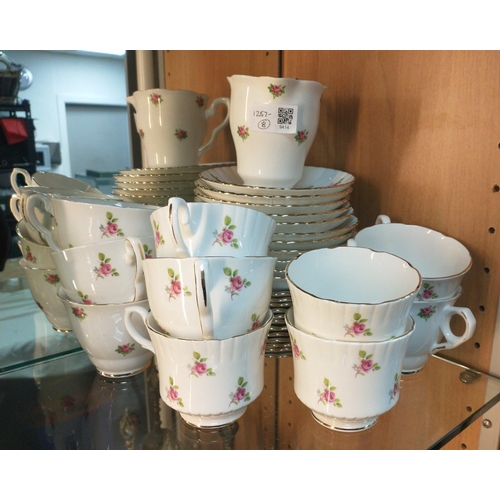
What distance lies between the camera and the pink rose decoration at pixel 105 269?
625 millimetres

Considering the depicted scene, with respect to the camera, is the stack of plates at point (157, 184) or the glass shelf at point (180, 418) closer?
the glass shelf at point (180, 418)

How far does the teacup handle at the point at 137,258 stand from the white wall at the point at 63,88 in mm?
1234

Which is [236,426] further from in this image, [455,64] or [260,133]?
[455,64]

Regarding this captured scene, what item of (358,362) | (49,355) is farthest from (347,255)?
(49,355)

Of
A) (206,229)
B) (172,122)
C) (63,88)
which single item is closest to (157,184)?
(172,122)

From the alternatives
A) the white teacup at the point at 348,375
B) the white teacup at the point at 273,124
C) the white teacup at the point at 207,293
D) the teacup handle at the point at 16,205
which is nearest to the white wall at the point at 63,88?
the teacup handle at the point at 16,205

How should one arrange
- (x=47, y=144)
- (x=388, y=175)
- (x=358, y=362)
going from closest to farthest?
(x=358, y=362) → (x=388, y=175) → (x=47, y=144)

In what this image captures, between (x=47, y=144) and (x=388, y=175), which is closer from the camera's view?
(x=388, y=175)

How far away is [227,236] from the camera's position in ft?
1.86

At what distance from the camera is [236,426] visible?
59 centimetres

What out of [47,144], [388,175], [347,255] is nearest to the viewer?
[347,255]

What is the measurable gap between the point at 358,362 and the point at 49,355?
523 mm

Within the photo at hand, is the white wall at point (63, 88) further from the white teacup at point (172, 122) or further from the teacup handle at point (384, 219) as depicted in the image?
the teacup handle at point (384, 219)

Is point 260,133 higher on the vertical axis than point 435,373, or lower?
higher
